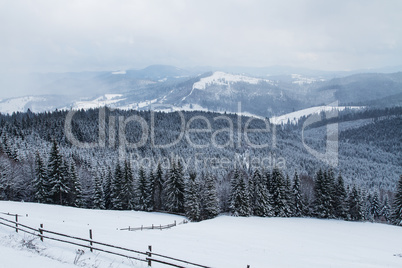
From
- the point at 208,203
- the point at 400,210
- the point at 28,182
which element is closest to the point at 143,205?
the point at 208,203

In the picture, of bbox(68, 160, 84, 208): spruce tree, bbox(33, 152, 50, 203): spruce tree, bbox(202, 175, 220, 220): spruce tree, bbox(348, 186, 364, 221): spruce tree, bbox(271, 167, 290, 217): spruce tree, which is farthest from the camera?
bbox(68, 160, 84, 208): spruce tree

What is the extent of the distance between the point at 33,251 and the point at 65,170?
143ft

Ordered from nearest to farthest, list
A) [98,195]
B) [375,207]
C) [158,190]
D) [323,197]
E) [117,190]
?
[323,197]
[98,195]
[117,190]
[158,190]
[375,207]

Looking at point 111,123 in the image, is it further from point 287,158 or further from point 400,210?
point 400,210

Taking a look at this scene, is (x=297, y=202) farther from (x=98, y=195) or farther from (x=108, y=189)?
(x=98, y=195)

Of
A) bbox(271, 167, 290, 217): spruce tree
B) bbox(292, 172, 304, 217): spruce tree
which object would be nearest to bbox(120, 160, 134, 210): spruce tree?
bbox(271, 167, 290, 217): spruce tree

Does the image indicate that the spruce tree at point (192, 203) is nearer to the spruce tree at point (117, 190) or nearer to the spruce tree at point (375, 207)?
the spruce tree at point (117, 190)

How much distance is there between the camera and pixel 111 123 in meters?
183

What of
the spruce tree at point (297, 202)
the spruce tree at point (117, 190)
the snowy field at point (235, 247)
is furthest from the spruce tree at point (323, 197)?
the spruce tree at point (117, 190)

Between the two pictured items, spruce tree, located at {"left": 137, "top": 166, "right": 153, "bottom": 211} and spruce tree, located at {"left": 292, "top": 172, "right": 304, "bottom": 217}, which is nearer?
spruce tree, located at {"left": 292, "top": 172, "right": 304, "bottom": 217}

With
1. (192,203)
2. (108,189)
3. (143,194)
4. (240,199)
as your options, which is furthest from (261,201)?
(108,189)

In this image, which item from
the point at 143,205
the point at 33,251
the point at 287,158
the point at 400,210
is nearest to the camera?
the point at 33,251

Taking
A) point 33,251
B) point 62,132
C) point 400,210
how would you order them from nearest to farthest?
point 33,251 → point 400,210 → point 62,132

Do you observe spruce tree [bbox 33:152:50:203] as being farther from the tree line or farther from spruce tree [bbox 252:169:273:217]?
spruce tree [bbox 252:169:273:217]
